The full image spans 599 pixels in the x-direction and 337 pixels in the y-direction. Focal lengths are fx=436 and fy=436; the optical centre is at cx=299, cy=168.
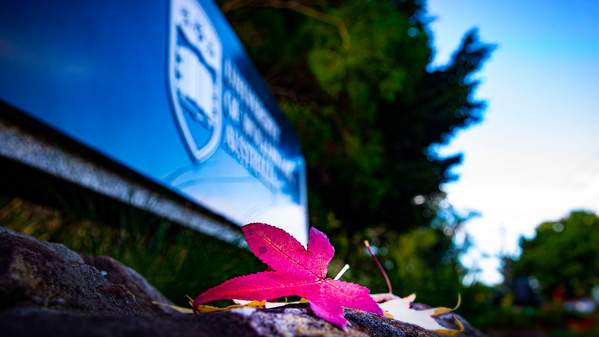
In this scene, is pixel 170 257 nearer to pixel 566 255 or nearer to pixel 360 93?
pixel 360 93

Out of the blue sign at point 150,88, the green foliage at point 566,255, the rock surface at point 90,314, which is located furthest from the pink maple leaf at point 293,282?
the green foliage at point 566,255

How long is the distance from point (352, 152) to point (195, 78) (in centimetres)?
444

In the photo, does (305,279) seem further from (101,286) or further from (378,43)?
(378,43)

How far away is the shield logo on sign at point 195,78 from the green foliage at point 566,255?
125 ft

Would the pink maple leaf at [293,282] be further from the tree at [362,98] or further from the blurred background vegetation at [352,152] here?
the tree at [362,98]

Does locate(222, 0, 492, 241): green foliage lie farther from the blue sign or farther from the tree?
the blue sign

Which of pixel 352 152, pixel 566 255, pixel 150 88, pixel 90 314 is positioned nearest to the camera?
pixel 90 314

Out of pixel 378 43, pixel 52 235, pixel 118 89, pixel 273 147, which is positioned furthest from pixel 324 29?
pixel 52 235

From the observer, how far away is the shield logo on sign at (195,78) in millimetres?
2295

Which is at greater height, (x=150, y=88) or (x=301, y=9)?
(x=301, y=9)

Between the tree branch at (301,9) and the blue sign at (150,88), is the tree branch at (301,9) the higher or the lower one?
the higher one

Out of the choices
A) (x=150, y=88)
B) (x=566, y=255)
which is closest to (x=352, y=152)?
(x=150, y=88)

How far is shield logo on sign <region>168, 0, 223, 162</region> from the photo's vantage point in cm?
229

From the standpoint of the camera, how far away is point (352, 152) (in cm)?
673
